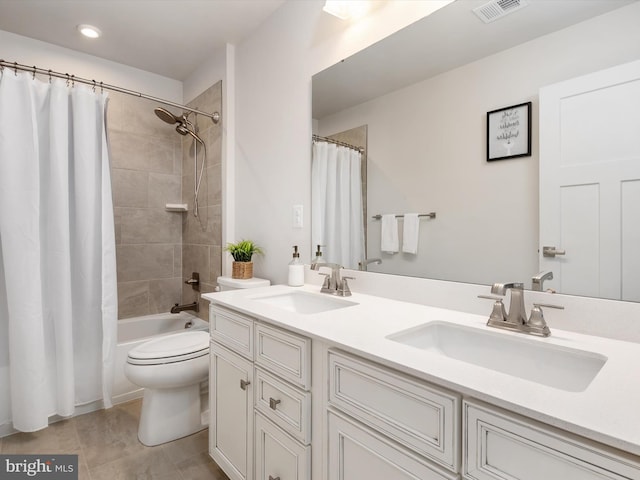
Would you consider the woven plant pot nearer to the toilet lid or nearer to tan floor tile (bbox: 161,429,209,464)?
the toilet lid

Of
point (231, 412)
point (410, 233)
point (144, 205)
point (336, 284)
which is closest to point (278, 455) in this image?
point (231, 412)

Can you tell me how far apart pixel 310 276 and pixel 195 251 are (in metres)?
1.44

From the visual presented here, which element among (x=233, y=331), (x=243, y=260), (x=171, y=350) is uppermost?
(x=243, y=260)

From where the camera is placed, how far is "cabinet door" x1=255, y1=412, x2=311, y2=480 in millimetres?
989

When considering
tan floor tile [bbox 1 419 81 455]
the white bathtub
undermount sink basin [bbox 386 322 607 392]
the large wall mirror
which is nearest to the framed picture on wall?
the large wall mirror

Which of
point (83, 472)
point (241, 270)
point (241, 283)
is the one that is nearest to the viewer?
point (83, 472)

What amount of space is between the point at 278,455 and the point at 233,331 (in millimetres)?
464

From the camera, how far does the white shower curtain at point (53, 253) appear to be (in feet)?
5.77

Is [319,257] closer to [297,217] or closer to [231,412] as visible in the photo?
[297,217]

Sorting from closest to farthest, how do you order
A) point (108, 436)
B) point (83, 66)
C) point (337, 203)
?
1. point (337, 203)
2. point (108, 436)
3. point (83, 66)

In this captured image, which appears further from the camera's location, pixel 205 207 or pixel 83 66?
pixel 205 207

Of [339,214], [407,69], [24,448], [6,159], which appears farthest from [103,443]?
[407,69]

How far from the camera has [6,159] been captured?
5.72 feet

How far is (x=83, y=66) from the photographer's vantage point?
254 centimetres
